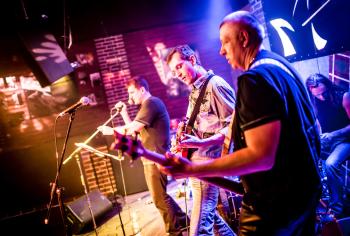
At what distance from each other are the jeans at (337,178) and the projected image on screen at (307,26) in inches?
54.1

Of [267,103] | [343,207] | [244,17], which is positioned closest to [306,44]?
[343,207]

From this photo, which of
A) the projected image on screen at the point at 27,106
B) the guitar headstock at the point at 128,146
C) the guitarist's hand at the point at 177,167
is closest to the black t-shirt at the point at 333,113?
the guitarist's hand at the point at 177,167

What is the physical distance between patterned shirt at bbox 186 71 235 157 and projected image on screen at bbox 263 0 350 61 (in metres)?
1.78

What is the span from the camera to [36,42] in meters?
5.72

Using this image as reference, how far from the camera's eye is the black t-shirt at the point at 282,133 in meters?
1.53

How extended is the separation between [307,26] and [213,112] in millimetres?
2220

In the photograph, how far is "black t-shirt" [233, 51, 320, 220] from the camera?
5.02 feet

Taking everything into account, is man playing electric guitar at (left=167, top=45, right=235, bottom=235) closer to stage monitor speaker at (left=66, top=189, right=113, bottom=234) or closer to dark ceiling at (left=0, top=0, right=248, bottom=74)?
stage monitor speaker at (left=66, top=189, right=113, bottom=234)

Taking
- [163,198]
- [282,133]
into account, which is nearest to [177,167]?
[282,133]

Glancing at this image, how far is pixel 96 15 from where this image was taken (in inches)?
316

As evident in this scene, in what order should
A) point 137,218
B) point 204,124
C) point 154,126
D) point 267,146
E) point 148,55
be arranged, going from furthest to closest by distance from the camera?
1. point 148,55
2. point 137,218
3. point 154,126
4. point 204,124
5. point 267,146

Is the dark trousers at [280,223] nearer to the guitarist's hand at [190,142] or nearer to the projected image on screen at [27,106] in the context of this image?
the guitarist's hand at [190,142]

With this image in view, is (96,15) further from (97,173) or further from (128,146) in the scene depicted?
(128,146)

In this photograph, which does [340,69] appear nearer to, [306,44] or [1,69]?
[306,44]
